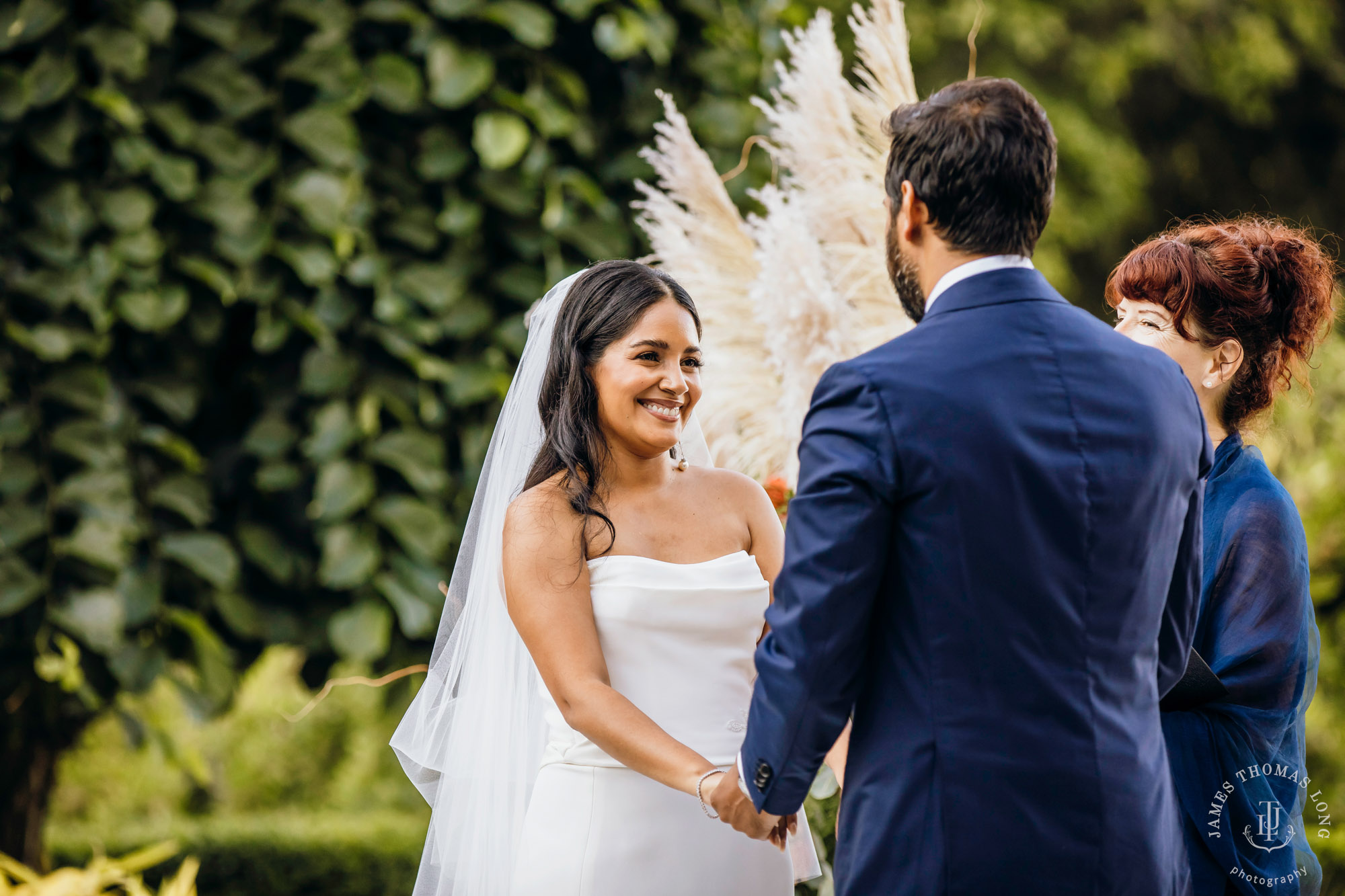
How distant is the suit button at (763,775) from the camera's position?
155 centimetres

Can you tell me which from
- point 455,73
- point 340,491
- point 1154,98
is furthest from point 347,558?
point 1154,98

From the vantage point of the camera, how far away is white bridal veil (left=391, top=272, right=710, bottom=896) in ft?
7.32

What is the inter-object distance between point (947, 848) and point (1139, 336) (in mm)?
1116

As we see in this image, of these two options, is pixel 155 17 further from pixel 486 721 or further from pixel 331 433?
pixel 486 721

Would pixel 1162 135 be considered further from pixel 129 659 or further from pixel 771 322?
pixel 129 659

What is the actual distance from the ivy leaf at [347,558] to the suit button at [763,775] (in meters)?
1.56

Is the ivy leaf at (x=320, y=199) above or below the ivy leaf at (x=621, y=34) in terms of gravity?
below

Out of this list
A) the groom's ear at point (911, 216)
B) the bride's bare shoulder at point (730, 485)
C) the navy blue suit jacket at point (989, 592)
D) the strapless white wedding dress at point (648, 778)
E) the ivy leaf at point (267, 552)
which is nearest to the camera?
the navy blue suit jacket at point (989, 592)

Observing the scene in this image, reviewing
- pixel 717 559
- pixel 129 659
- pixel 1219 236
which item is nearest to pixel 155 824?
pixel 129 659

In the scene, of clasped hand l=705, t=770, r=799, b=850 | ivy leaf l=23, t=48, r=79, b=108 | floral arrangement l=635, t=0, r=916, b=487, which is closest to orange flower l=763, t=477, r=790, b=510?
floral arrangement l=635, t=0, r=916, b=487

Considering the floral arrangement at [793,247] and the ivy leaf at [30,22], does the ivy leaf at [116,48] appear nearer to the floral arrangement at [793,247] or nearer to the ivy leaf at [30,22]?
the ivy leaf at [30,22]

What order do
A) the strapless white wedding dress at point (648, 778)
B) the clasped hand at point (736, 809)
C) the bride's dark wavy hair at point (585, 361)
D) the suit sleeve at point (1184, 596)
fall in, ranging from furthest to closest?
the bride's dark wavy hair at point (585, 361) < the strapless white wedding dress at point (648, 778) < the clasped hand at point (736, 809) < the suit sleeve at point (1184, 596)

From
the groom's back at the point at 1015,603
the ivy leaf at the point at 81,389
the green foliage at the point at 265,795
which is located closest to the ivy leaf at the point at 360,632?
the green foliage at the point at 265,795

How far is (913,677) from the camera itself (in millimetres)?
1451
